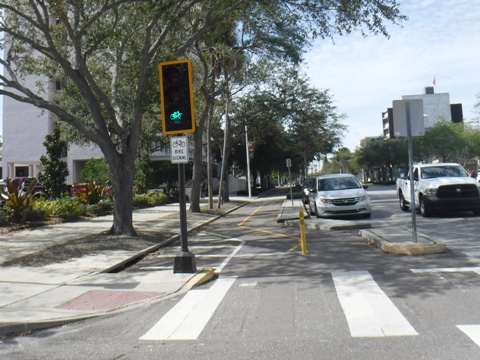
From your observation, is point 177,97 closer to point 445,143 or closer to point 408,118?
point 408,118

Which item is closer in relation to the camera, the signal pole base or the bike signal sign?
the signal pole base

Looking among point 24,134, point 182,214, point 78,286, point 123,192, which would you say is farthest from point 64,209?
point 24,134

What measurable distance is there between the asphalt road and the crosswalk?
0.04 feet

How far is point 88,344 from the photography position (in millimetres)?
5727

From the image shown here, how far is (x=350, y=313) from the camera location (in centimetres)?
638

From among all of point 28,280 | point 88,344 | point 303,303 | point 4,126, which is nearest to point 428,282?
point 303,303

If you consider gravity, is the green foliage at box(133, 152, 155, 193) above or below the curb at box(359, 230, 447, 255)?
above

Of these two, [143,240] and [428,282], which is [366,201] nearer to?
[143,240]

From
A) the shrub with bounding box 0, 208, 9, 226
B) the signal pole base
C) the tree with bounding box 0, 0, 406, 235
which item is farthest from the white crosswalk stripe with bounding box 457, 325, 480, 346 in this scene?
the shrub with bounding box 0, 208, 9, 226

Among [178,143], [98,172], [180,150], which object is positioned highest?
[98,172]

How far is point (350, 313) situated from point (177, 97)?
207 inches

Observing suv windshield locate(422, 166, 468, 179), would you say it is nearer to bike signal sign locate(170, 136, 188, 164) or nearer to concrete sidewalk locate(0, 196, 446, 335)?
concrete sidewalk locate(0, 196, 446, 335)

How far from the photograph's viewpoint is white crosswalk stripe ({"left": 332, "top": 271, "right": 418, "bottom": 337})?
5618 mm

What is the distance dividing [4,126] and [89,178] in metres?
24.5
